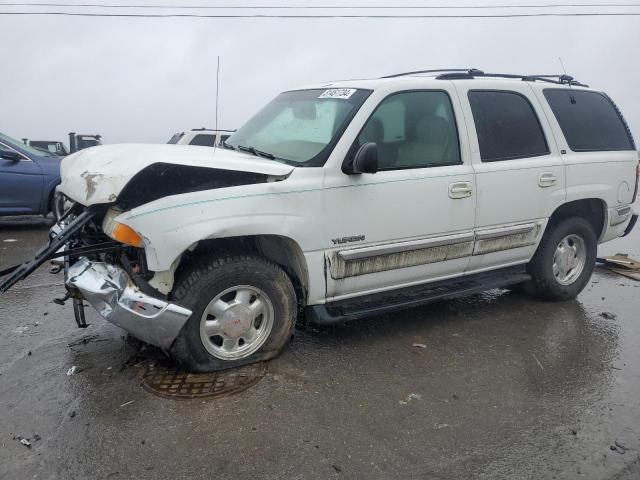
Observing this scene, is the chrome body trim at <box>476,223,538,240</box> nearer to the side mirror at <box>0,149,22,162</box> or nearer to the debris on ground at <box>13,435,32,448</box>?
the debris on ground at <box>13,435,32,448</box>

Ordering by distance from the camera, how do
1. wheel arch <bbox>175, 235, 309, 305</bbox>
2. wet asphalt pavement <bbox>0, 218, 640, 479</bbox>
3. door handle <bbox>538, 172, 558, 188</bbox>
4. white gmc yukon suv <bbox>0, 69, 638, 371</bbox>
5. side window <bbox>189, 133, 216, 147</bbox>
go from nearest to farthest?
wet asphalt pavement <bbox>0, 218, 640, 479</bbox>, white gmc yukon suv <bbox>0, 69, 638, 371</bbox>, wheel arch <bbox>175, 235, 309, 305</bbox>, door handle <bbox>538, 172, 558, 188</bbox>, side window <bbox>189, 133, 216, 147</bbox>

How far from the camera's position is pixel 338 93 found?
4.07 m

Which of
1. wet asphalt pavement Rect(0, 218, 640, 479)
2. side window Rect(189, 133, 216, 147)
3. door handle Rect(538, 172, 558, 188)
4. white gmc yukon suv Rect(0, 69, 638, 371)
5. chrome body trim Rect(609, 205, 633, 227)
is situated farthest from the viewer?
side window Rect(189, 133, 216, 147)

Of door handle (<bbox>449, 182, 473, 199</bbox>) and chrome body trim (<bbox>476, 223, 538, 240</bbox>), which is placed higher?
door handle (<bbox>449, 182, 473, 199</bbox>)

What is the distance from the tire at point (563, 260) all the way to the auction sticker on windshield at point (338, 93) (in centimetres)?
233

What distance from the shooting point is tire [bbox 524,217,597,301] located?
16.1 ft

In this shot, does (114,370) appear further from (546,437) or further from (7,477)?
(546,437)

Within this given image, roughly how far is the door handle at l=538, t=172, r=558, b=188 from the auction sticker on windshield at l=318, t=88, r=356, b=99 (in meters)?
1.85

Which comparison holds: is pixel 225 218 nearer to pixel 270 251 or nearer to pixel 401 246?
pixel 270 251

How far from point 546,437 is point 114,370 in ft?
8.94

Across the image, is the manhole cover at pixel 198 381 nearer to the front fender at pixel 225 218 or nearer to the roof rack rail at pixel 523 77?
the front fender at pixel 225 218

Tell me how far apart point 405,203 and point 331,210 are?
606 mm

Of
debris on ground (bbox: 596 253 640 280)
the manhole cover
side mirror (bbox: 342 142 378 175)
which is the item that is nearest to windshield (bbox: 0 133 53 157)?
the manhole cover

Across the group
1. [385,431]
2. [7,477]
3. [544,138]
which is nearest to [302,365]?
[385,431]
